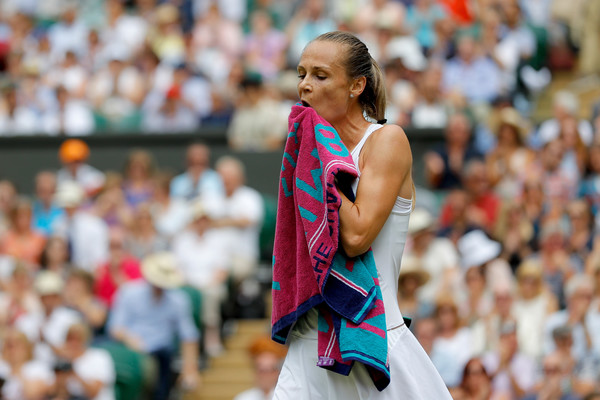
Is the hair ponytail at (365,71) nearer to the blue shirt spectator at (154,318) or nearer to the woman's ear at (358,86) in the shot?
the woman's ear at (358,86)

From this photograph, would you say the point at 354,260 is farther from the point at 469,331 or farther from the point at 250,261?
the point at 250,261

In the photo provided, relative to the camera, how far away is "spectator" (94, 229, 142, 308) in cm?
948

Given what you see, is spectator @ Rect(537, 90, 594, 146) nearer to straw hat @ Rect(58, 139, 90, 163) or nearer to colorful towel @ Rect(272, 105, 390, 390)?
straw hat @ Rect(58, 139, 90, 163)

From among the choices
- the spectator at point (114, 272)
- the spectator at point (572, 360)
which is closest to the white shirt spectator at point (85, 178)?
the spectator at point (114, 272)

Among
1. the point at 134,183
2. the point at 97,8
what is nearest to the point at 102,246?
the point at 134,183

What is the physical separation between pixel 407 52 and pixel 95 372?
5.93 metres

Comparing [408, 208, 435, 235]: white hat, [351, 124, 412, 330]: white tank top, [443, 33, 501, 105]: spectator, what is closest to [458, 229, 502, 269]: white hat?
[408, 208, 435, 235]: white hat

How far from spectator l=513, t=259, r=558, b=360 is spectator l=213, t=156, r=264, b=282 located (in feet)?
8.90

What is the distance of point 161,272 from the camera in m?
9.14

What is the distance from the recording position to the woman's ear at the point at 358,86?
3.60 meters

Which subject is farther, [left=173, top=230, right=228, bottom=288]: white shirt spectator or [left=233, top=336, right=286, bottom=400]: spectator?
[left=173, top=230, right=228, bottom=288]: white shirt spectator

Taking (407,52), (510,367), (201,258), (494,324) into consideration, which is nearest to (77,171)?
(201,258)

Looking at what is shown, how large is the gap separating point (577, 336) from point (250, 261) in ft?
11.1

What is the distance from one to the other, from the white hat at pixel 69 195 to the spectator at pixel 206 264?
1313 mm
